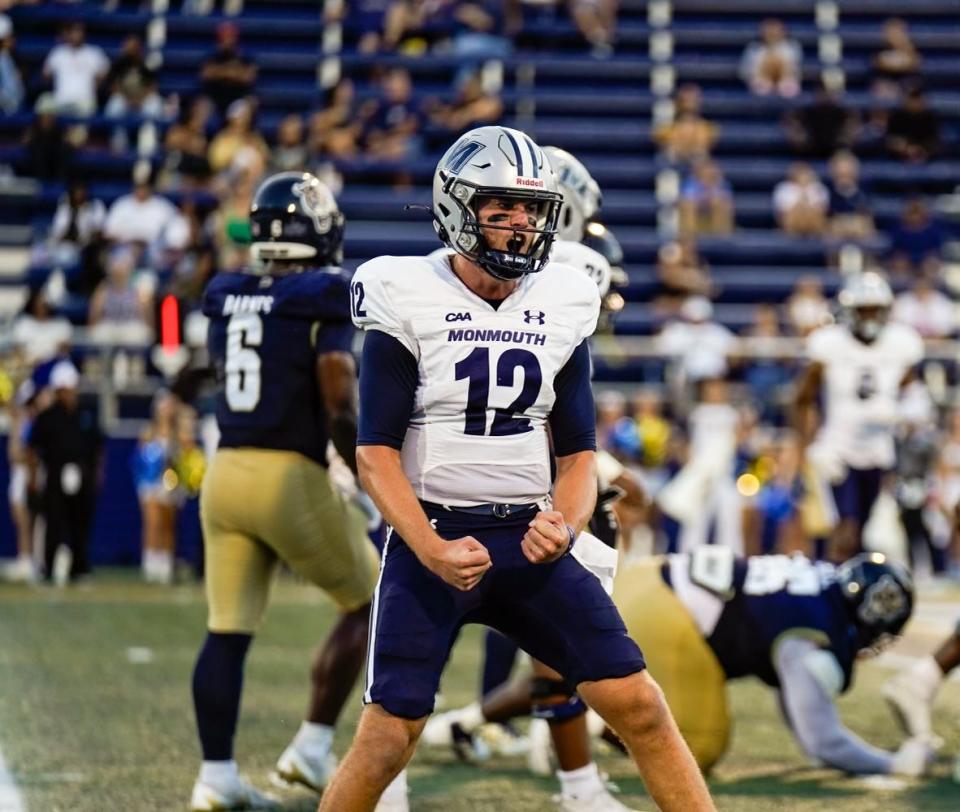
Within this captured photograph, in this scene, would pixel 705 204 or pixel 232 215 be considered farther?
pixel 705 204

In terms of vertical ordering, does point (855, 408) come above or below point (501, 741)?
above

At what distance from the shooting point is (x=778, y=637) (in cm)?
537

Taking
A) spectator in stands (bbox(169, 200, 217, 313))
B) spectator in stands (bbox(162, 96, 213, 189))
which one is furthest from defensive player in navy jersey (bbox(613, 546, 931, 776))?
spectator in stands (bbox(162, 96, 213, 189))

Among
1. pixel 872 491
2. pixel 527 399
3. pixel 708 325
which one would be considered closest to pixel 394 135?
pixel 708 325

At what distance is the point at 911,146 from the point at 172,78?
777 cm

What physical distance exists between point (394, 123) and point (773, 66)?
4269 millimetres

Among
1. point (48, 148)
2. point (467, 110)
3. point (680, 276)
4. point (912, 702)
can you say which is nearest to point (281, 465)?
point (912, 702)

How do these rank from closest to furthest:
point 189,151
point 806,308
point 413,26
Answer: point 806,308, point 189,151, point 413,26

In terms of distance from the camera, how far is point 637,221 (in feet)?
62.7

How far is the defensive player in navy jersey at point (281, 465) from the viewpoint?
16.4 ft

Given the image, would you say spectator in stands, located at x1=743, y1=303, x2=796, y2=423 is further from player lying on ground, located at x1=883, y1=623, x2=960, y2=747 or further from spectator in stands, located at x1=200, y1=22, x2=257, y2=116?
player lying on ground, located at x1=883, y1=623, x2=960, y2=747

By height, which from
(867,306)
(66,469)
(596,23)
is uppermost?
(596,23)

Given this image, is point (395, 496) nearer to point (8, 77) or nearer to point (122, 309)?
point (122, 309)

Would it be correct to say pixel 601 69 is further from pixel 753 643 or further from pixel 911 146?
pixel 753 643
